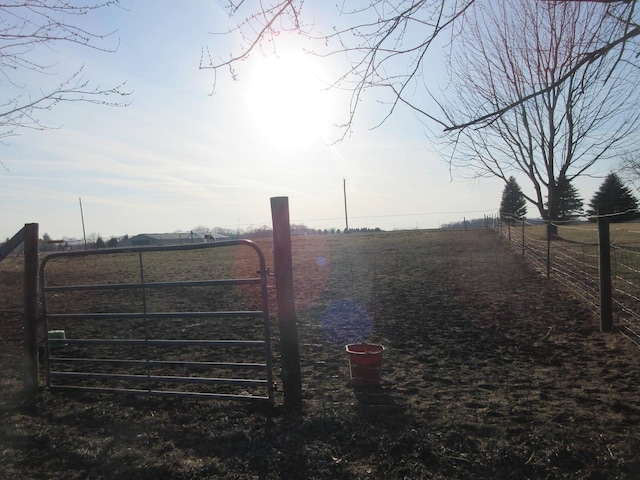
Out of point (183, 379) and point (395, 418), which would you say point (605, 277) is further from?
point (183, 379)

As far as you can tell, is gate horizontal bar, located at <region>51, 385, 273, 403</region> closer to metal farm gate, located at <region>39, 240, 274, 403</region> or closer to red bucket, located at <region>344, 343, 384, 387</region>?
metal farm gate, located at <region>39, 240, 274, 403</region>

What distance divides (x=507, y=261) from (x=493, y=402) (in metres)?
11.7

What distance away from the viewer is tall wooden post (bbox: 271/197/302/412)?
13.3ft

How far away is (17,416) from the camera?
13.6 ft

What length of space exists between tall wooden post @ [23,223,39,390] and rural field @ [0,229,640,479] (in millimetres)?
185

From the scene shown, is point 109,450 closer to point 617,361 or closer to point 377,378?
point 377,378

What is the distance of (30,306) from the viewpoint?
16.4 ft

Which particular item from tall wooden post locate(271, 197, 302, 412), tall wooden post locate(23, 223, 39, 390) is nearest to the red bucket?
tall wooden post locate(271, 197, 302, 412)

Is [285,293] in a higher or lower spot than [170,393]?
higher

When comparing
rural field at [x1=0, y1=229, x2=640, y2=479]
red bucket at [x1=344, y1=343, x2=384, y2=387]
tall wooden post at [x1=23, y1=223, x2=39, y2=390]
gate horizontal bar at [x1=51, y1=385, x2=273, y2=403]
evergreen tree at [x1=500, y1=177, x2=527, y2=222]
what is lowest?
rural field at [x1=0, y1=229, x2=640, y2=479]

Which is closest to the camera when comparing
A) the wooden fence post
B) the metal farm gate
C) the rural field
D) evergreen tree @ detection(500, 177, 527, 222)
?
the rural field

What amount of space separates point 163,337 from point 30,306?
2.07 m

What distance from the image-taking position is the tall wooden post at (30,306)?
4859mm

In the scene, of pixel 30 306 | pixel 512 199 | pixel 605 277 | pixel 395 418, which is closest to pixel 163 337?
pixel 30 306
